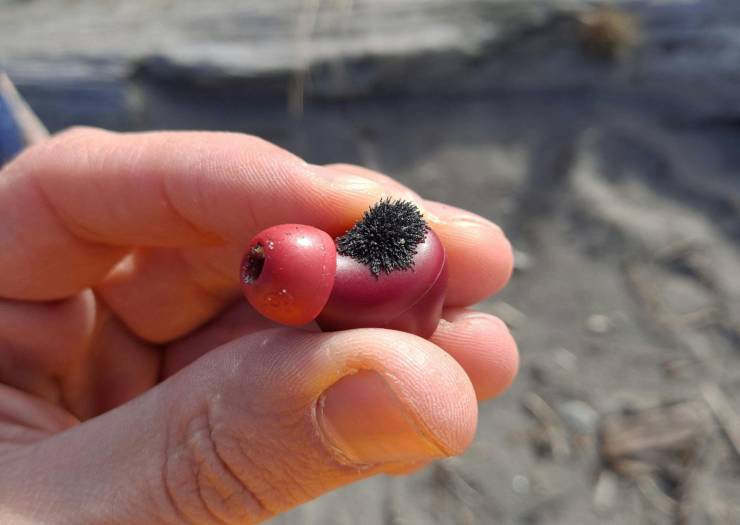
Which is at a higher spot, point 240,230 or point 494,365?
point 240,230

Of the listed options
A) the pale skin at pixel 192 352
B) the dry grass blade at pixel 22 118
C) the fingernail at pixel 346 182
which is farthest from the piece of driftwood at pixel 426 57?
the fingernail at pixel 346 182

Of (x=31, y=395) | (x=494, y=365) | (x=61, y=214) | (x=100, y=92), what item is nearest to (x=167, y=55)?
(x=100, y=92)

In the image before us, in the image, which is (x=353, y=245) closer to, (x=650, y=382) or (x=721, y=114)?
(x=650, y=382)

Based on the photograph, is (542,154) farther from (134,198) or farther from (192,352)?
(134,198)

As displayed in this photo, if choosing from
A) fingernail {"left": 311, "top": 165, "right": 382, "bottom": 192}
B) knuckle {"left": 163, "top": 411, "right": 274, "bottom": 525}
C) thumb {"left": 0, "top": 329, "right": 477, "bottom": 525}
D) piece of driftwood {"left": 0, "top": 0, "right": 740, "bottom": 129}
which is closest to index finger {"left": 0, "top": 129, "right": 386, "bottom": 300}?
fingernail {"left": 311, "top": 165, "right": 382, "bottom": 192}

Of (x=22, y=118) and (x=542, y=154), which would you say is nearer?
(x=22, y=118)

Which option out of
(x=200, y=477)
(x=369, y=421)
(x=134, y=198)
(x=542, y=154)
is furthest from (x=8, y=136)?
(x=542, y=154)

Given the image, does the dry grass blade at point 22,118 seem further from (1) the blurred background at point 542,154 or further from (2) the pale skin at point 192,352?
(2) the pale skin at point 192,352

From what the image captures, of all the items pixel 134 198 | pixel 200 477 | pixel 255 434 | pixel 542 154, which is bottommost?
pixel 542 154
